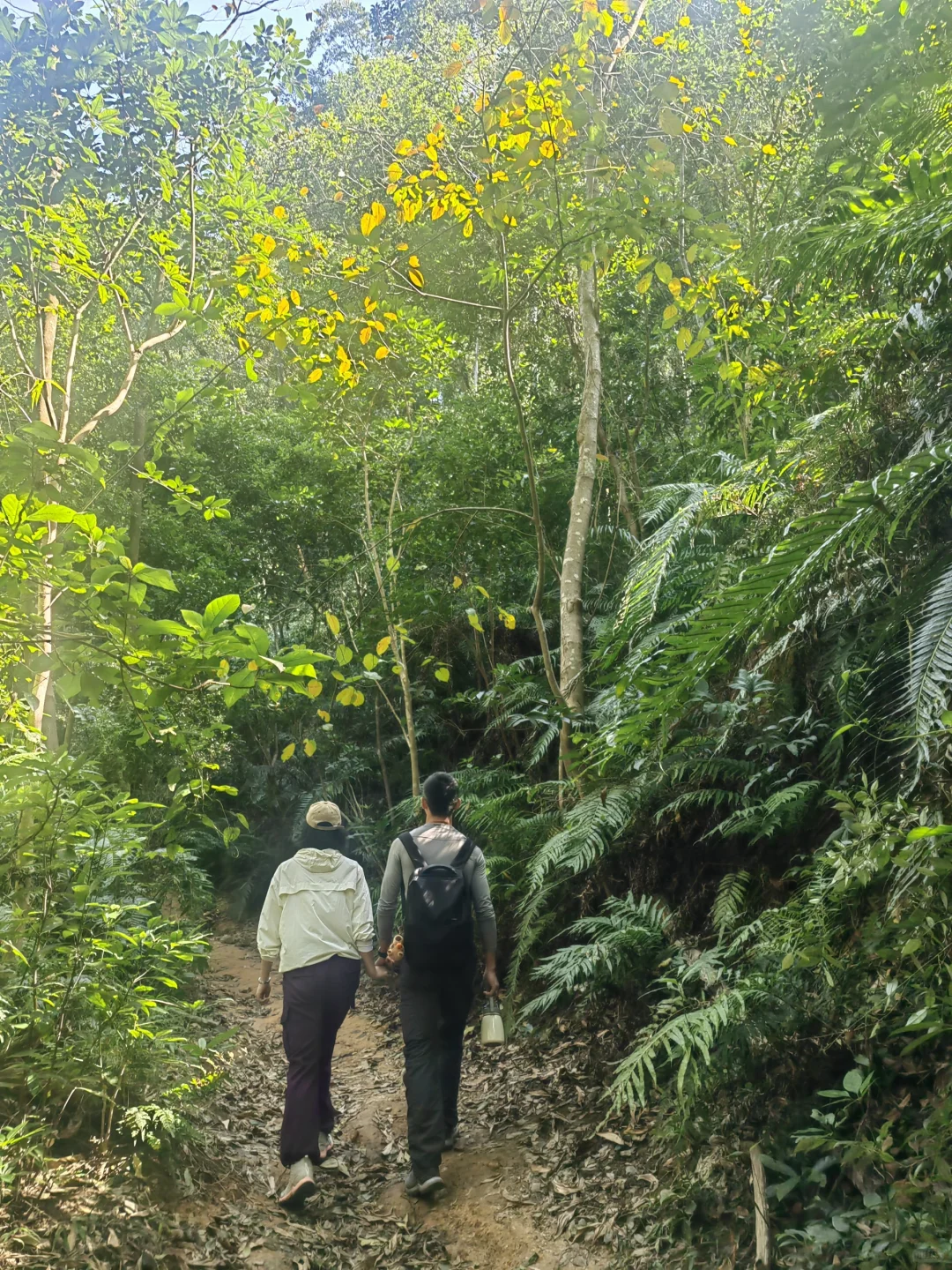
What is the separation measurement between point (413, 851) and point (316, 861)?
0.54 meters

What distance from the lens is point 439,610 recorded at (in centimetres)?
816

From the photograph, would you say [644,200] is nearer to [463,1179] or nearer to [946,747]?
[946,747]

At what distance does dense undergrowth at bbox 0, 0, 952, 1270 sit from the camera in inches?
114

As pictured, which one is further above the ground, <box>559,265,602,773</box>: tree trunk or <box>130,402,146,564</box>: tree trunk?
<box>130,402,146,564</box>: tree trunk

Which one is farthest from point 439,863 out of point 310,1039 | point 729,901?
point 729,901

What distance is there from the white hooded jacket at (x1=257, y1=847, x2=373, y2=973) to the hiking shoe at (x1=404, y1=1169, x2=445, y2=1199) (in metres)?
1.07

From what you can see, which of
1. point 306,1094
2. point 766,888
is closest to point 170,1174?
point 306,1094

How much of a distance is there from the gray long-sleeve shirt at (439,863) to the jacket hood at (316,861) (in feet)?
0.99

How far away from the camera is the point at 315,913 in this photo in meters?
4.56

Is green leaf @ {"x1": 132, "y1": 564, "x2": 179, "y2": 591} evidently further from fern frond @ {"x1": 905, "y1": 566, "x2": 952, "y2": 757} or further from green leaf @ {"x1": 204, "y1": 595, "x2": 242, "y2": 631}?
fern frond @ {"x1": 905, "y1": 566, "x2": 952, "y2": 757}

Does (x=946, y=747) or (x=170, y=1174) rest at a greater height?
(x=946, y=747)

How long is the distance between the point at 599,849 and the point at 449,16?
22.8m

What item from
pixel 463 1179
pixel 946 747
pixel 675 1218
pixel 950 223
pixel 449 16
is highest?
pixel 449 16

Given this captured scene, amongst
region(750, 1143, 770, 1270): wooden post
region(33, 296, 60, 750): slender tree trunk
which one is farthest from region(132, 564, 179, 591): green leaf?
region(750, 1143, 770, 1270): wooden post
